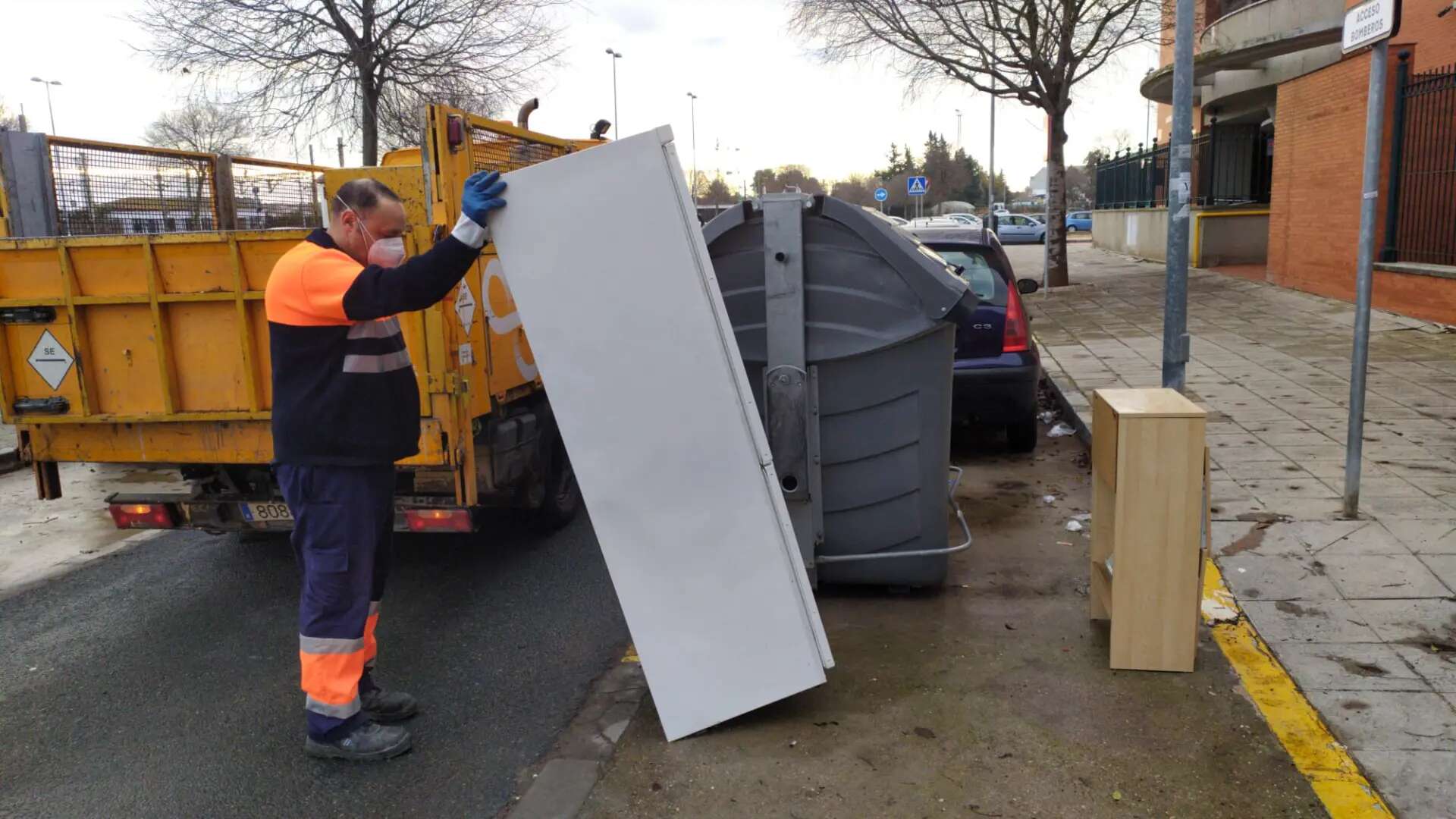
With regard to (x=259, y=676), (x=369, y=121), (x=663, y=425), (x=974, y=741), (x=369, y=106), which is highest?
(x=369, y=106)

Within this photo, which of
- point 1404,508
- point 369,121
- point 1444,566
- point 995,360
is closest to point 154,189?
point 995,360

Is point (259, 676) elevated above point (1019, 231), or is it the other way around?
point (1019, 231)

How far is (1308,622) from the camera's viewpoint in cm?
436

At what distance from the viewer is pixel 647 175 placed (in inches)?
132

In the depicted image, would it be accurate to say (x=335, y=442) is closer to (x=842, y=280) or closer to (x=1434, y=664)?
(x=842, y=280)

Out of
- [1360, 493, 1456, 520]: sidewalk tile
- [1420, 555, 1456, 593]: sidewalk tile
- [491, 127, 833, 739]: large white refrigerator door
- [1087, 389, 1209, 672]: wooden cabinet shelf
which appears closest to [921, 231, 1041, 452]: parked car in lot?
[1360, 493, 1456, 520]: sidewalk tile

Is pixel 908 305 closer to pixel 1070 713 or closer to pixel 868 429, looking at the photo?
pixel 868 429

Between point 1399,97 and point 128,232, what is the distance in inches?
515

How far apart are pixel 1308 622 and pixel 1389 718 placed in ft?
2.74

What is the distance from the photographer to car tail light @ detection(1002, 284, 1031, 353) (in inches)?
290

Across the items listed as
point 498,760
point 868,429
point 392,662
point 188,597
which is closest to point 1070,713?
point 868,429

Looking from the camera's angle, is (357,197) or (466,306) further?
(466,306)

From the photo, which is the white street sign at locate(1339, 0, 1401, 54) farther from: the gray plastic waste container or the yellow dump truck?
Answer: the yellow dump truck

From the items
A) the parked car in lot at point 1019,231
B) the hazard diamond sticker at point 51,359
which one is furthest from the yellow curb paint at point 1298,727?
the parked car in lot at point 1019,231
